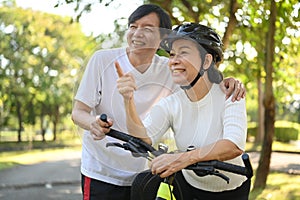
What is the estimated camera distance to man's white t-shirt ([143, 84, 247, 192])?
2.04 m

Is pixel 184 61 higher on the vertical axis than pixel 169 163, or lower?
higher

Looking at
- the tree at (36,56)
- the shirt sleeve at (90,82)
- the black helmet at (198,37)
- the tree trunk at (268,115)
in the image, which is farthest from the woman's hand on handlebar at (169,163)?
the tree at (36,56)

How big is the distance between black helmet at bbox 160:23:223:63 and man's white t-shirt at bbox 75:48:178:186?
135mm

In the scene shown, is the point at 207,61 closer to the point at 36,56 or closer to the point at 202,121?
the point at 202,121

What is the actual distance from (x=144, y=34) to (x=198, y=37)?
0.29 m

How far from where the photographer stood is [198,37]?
6.81 ft

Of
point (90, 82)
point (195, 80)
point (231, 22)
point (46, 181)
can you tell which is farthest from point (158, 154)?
point (46, 181)

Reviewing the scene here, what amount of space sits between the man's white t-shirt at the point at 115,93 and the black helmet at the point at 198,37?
0.44ft

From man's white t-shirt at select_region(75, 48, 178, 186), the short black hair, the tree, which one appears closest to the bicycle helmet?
man's white t-shirt at select_region(75, 48, 178, 186)

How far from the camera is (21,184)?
1043 cm

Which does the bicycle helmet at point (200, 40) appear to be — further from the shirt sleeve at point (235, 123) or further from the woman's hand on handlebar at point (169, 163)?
the woman's hand on handlebar at point (169, 163)

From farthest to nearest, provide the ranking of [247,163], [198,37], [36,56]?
[36,56] → [198,37] → [247,163]

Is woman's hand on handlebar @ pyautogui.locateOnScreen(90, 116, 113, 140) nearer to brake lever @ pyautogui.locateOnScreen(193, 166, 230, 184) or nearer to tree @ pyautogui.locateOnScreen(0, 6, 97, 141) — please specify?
brake lever @ pyautogui.locateOnScreen(193, 166, 230, 184)

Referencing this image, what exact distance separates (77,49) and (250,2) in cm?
2162
